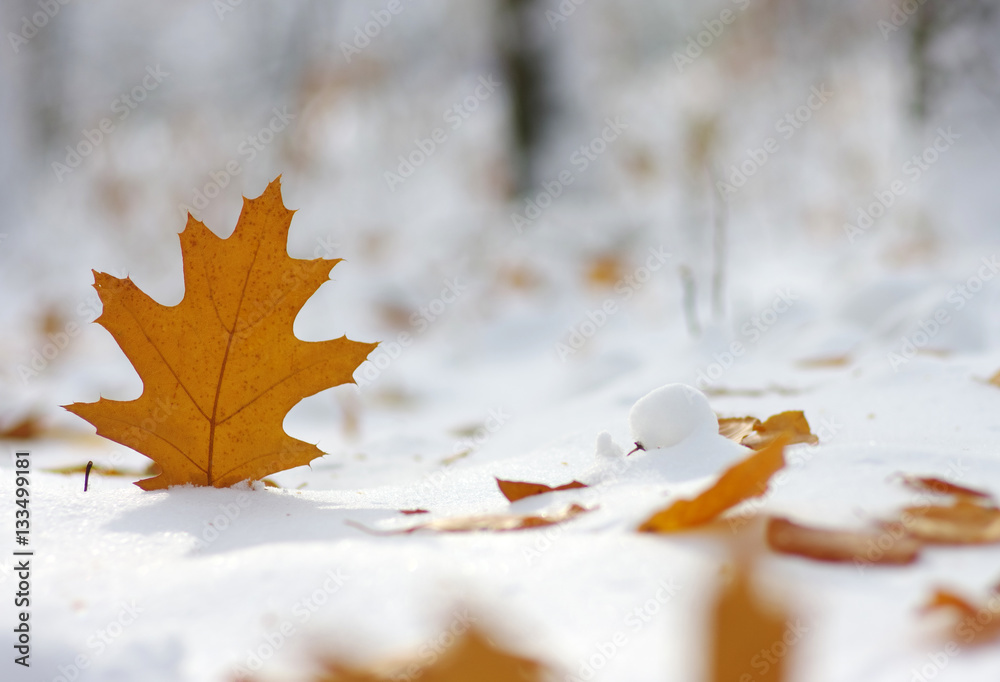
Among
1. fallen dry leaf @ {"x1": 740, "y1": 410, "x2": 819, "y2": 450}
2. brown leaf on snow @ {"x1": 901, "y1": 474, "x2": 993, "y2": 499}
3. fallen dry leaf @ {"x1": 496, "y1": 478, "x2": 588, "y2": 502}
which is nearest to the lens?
brown leaf on snow @ {"x1": 901, "y1": 474, "x2": 993, "y2": 499}

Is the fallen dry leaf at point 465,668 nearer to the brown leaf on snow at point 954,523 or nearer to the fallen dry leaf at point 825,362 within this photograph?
the brown leaf on snow at point 954,523

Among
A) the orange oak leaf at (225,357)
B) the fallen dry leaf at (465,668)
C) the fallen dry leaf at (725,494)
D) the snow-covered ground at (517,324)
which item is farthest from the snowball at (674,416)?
the fallen dry leaf at (465,668)

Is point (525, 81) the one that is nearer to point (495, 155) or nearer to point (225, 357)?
point (495, 155)

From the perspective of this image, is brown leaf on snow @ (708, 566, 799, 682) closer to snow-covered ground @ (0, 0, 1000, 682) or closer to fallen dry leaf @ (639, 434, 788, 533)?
snow-covered ground @ (0, 0, 1000, 682)

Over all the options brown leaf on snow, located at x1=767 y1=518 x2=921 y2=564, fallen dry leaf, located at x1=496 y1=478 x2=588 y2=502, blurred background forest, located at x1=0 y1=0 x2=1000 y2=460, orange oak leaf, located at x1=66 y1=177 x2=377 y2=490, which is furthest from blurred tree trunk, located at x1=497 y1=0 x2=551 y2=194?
brown leaf on snow, located at x1=767 y1=518 x2=921 y2=564

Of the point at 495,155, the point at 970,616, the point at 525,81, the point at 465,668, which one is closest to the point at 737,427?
the point at 970,616

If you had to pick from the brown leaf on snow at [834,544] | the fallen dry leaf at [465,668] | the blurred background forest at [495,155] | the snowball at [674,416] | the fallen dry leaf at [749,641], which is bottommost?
the fallen dry leaf at [465,668]

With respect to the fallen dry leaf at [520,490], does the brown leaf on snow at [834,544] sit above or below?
above
